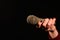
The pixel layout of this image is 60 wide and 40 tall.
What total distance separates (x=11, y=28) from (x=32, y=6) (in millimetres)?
207

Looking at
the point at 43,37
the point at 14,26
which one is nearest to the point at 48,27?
the point at 43,37

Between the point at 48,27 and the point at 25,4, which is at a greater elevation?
the point at 25,4

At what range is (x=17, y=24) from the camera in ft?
3.24

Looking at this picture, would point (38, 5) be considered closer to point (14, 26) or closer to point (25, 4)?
point (25, 4)

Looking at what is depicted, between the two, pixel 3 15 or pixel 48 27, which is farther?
pixel 3 15

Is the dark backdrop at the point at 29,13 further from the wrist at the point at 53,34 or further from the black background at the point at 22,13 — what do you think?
the wrist at the point at 53,34

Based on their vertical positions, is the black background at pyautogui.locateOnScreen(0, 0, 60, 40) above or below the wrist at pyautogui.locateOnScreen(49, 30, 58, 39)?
above

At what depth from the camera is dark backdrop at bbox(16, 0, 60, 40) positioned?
95 centimetres

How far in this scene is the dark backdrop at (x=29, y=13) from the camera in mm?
949

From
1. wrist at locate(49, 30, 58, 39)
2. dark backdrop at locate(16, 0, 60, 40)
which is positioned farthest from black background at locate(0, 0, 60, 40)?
wrist at locate(49, 30, 58, 39)

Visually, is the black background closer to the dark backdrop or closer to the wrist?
the dark backdrop

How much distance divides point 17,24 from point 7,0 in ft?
0.59

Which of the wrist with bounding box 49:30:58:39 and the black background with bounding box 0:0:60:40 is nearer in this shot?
the wrist with bounding box 49:30:58:39

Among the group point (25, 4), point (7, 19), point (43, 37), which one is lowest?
point (43, 37)
